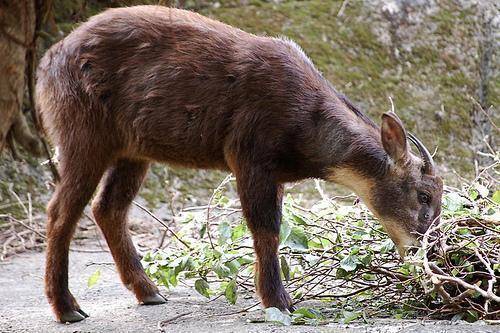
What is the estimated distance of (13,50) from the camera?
12.1ft

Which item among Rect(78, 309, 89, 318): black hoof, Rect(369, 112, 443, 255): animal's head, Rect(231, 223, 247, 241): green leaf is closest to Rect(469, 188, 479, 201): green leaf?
→ Rect(369, 112, 443, 255): animal's head

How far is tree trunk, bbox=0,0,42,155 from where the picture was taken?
3.66 m

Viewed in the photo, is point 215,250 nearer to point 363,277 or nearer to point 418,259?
point 363,277

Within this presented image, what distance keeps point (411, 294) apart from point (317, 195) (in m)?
4.45

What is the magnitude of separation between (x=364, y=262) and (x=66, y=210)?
189 cm

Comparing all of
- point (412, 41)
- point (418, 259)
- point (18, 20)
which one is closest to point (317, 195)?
point (412, 41)

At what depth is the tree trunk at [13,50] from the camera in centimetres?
366

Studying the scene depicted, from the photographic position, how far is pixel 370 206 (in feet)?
19.4

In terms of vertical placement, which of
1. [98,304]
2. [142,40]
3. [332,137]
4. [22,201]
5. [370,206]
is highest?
[142,40]

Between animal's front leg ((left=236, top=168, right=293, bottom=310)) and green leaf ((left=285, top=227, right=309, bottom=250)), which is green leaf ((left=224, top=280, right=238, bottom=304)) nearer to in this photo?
animal's front leg ((left=236, top=168, right=293, bottom=310))

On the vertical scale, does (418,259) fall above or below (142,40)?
below

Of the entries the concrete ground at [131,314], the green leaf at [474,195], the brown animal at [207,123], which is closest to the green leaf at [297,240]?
the brown animal at [207,123]

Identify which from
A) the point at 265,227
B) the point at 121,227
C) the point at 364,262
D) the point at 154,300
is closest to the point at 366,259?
the point at 364,262

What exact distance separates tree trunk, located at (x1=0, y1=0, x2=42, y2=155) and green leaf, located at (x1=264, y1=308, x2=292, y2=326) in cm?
194
